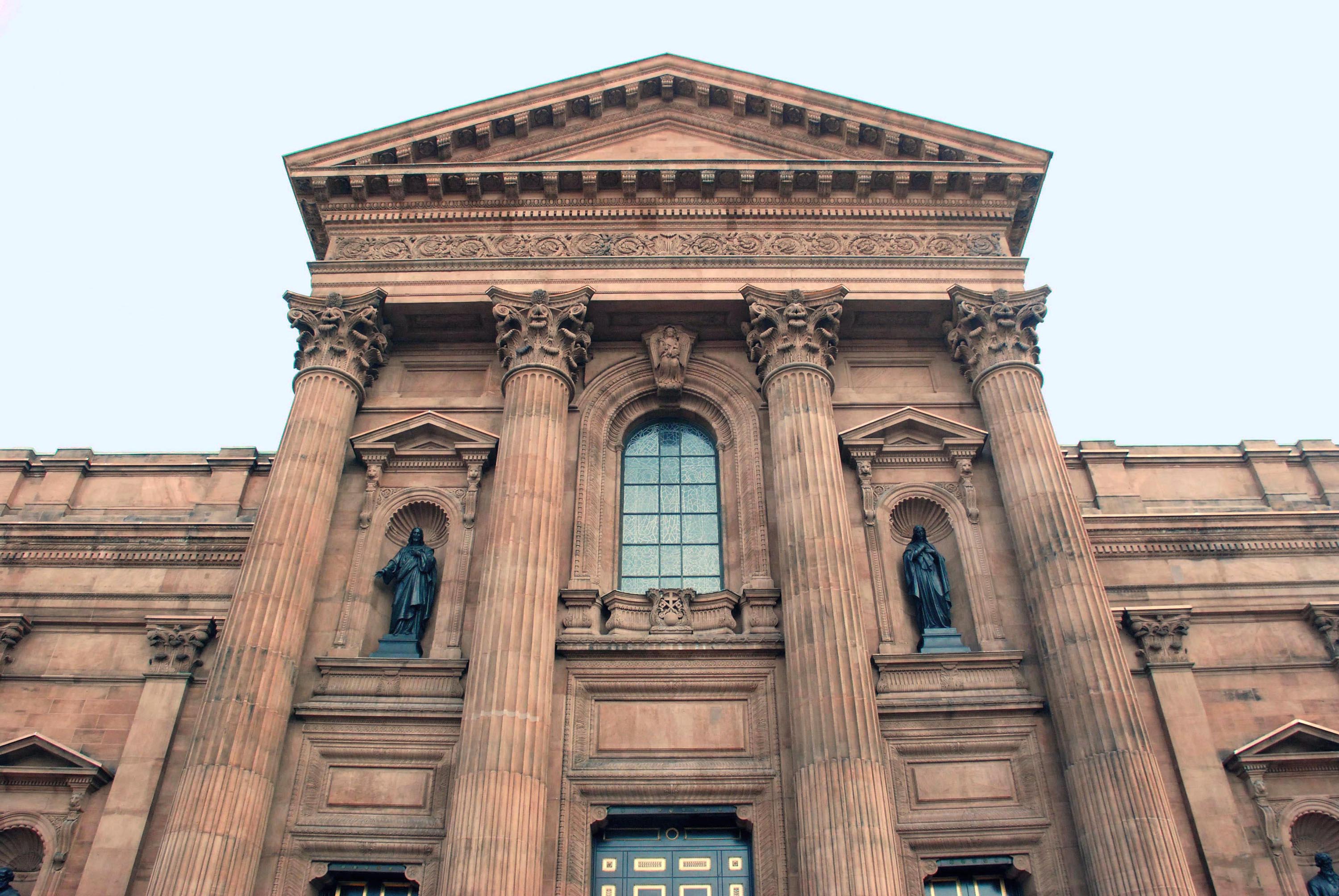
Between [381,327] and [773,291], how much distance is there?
25.1ft

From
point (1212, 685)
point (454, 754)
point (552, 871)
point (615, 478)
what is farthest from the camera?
point (615, 478)

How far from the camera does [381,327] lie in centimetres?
1938

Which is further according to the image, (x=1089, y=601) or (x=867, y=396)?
(x=867, y=396)

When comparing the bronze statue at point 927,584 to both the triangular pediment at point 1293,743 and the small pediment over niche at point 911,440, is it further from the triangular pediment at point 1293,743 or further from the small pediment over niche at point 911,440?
the triangular pediment at point 1293,743

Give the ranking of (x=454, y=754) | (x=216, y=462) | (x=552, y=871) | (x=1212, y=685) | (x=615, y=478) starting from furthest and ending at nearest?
(x=216, y=462) → (x=615, y=478) → (x=1212, y=685) → (x=454, y=754) → (x=552, y=871)

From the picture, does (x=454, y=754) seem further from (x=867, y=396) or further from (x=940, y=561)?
(x=867, y=396)

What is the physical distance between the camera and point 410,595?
16.4 m

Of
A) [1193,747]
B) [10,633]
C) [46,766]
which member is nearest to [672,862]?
[1193,747]

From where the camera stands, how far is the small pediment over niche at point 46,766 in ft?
50.0

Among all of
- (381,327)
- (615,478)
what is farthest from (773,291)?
(381,327)

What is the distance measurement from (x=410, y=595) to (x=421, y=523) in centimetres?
199

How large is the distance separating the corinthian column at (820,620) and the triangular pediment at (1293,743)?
5658 millimetres

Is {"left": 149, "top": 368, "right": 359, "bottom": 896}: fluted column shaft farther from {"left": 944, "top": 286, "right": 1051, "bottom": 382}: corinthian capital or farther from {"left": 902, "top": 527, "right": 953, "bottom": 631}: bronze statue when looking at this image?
{"left": 944, "top": 286, "right": 1051, "bottom": 382}: corinthian capital

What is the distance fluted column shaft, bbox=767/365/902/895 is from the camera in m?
12.9
